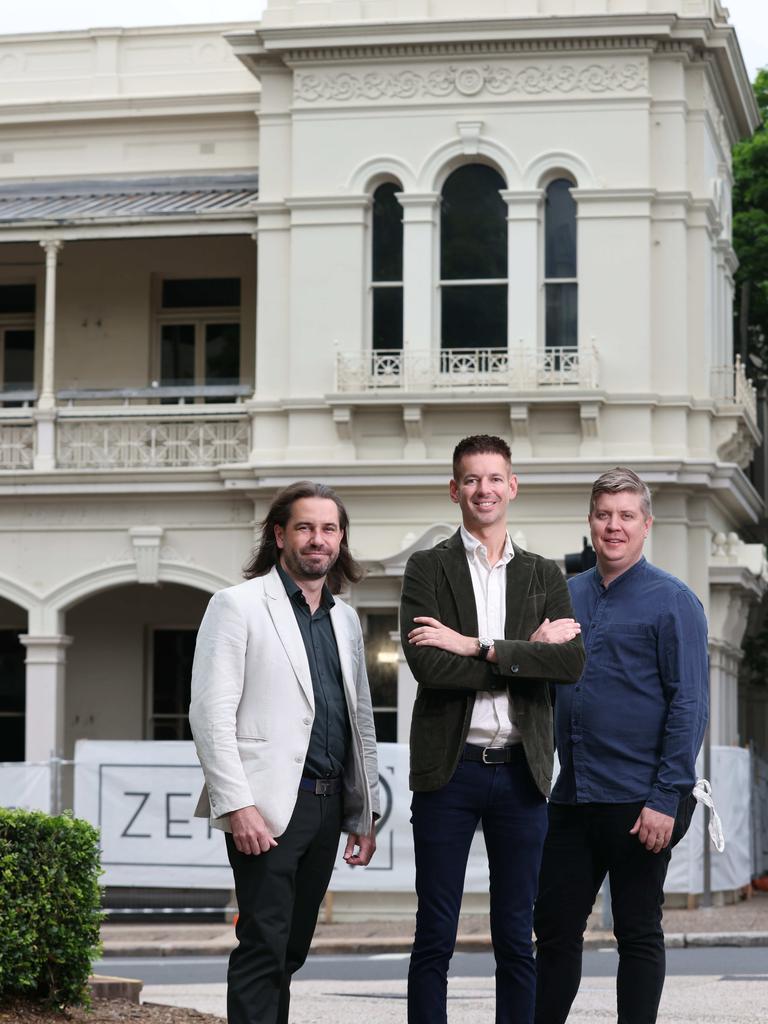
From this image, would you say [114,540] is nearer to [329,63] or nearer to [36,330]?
[36,330]

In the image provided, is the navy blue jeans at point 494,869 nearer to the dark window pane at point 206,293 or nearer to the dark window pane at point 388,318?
the dark window pane at point 388,318

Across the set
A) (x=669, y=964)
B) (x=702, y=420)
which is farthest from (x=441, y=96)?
(x=669, y=964)

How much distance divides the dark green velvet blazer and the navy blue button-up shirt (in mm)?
272

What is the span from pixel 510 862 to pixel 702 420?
1463 centimetres

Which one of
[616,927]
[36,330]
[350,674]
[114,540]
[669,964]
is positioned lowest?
[669,964]

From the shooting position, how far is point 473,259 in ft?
68.6

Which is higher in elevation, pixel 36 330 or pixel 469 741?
pixel 36 330

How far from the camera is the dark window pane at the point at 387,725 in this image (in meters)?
21.0

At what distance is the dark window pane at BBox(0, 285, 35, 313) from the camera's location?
24.0 m

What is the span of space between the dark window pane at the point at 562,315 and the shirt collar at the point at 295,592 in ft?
46.4

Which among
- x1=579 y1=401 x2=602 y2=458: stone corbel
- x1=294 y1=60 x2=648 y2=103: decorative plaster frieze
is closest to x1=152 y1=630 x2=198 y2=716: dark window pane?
x1=579 y1=401 x2=602 y2=458: stone corbel

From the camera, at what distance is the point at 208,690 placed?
20.6 feet

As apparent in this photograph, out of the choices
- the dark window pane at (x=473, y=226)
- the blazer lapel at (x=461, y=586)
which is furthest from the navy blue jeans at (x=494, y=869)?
the dark window pane at (x=473, y=226)

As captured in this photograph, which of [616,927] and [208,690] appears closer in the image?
[208,690]
